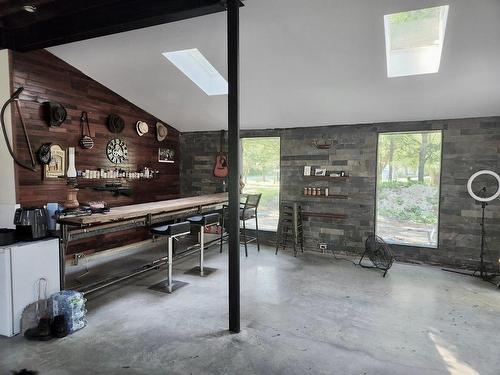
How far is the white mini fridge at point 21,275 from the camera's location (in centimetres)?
287

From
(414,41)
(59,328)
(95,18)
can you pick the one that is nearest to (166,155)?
(95,18)

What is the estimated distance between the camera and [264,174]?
6262 mm

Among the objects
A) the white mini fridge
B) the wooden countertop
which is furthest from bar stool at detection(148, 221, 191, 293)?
the white mini fridge

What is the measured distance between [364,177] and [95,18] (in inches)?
168

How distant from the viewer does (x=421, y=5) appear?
291cm

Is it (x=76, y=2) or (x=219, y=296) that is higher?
(x=76, y=2)

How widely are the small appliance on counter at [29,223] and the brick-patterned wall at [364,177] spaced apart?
12.2 feet

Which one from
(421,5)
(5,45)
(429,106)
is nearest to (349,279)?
(429,106)

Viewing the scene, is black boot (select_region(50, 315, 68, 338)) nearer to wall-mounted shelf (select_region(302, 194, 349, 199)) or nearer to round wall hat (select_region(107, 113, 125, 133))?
round wall hat (select_region(107, 113, 125, 133))

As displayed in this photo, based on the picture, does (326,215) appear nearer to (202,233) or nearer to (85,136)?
(202,233)

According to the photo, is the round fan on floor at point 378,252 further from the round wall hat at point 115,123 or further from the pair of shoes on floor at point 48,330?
the round wall hat at point 115,123

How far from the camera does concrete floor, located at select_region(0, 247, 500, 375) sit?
2496 millimetres

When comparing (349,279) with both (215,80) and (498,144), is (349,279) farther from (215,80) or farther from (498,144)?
(215,80)

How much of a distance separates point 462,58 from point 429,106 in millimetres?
1089
